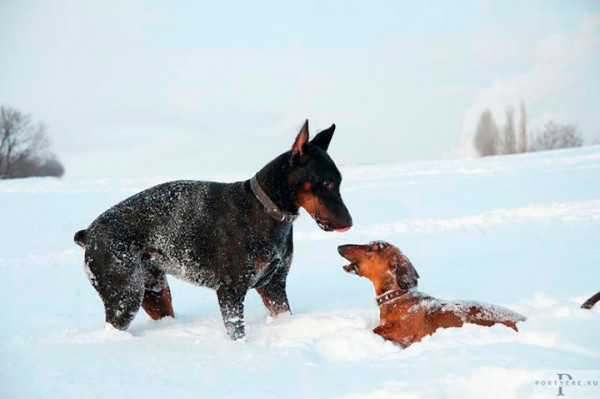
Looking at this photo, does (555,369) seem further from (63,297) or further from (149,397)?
(63,297)

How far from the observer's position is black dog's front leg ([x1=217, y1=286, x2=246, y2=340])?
179 inches

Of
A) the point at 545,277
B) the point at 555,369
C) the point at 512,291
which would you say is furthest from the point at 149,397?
the point at 545,277

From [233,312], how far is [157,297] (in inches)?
42.4

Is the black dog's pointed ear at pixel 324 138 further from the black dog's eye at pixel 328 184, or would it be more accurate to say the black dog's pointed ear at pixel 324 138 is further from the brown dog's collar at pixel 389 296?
the brown dog's collar at pixel 389 296

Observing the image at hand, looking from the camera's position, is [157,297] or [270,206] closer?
[270,206]

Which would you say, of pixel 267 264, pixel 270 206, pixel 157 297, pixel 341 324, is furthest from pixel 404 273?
pixel 157 297

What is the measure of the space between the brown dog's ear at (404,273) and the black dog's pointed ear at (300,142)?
4.04 ft

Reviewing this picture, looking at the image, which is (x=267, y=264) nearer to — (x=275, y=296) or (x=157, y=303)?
(x=275, y=296)

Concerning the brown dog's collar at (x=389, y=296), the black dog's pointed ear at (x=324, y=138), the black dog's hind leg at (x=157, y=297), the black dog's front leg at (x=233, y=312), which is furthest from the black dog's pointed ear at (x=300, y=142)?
the black dog's hind leg at (x=157, y=297)

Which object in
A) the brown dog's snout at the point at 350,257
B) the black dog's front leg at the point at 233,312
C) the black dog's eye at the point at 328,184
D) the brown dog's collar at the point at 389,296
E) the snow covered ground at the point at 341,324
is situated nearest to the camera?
the snow covered ground at the point at 341,324

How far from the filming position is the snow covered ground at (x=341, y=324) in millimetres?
3539

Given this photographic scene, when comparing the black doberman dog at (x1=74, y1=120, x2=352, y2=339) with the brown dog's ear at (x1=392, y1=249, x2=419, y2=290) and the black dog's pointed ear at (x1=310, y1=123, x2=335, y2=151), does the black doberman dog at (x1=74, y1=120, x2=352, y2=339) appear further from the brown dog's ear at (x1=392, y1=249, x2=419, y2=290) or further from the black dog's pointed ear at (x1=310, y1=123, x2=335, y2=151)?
the brown dog's ear at (x1=392, y1=249, x2=419, y2=290)

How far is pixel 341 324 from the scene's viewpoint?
4.87 meters

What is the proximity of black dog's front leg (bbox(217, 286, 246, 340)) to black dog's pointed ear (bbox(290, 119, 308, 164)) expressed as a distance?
1.15 m
